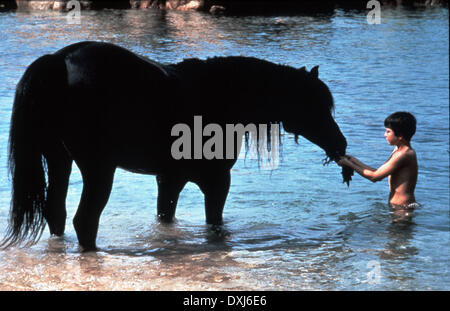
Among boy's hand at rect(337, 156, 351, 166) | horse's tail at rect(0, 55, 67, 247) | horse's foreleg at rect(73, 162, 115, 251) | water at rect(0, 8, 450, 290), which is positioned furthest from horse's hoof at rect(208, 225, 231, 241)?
horse's tail at rect(0, 55, 67, 247)

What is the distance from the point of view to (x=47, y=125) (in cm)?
448

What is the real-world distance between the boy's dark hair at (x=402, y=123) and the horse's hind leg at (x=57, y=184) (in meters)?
2.82

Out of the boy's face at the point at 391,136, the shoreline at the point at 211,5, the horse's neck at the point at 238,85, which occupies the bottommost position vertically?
the boy's face at the point at 391,136

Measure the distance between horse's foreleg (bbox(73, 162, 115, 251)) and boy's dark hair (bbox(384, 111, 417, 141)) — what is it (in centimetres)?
263

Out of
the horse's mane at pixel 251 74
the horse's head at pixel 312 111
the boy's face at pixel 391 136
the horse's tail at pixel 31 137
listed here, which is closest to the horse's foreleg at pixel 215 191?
the horse's mane at pixel 251 74

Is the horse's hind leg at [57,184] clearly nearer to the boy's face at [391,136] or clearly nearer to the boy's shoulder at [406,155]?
the boy's face at [391,136]

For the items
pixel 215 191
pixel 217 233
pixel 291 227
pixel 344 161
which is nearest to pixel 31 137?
pixel 215 191

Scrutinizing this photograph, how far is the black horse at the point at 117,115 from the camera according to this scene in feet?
14.5

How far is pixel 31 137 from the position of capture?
450 cm

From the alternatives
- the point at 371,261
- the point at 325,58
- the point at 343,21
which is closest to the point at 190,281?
the point at 371,261

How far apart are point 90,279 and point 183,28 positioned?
1472 cm

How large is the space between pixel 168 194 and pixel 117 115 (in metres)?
1.13

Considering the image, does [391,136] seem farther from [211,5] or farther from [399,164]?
[211,5]

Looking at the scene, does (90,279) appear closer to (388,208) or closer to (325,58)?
(388,208)
